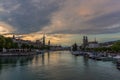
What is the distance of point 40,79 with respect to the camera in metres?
47.7

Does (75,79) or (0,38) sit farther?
(0,38)

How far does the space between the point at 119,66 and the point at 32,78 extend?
2427 cm

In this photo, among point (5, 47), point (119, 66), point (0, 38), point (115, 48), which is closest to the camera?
point (119, 66)

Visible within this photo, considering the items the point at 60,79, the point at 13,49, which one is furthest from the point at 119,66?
the point at 13,49

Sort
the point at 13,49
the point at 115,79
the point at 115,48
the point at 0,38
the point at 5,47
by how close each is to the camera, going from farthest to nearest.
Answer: the point at 13,49 → the point at 5,47 → the point at 0,38 → the point at 115,48 → the point at 115,79

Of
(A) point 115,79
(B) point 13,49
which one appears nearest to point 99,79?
(A) point 115,79

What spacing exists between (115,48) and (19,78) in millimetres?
91766

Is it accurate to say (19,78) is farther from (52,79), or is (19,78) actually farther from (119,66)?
(119,66)

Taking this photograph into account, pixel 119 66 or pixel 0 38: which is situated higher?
pixel 0 38

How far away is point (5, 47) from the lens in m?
158

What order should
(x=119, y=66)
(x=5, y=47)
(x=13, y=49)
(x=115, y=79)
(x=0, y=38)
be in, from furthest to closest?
(x=13, y=49), (x=5, y=47), (x=0, y=38), (x=119, y=66), (x=115, y=79)

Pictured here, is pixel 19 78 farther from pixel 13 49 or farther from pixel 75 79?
pixel 13 49

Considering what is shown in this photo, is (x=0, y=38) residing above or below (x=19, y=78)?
above

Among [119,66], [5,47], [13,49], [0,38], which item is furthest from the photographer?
[13,49]
